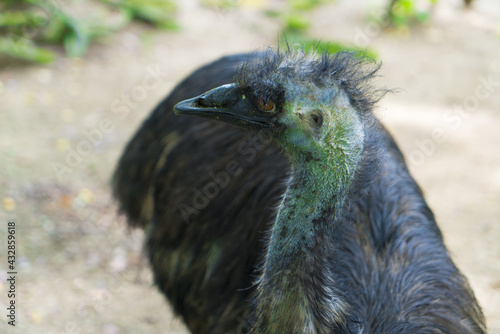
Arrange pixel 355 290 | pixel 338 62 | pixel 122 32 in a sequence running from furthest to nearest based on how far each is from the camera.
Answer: pixel 122 32 → pixel 355 290 → pixel 338 62

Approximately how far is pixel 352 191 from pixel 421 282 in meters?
0.70

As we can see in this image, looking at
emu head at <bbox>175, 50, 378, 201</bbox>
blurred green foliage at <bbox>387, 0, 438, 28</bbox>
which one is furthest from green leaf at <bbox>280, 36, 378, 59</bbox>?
blurred green foliage at <bbox>387, 0, 438, 28</bbox>

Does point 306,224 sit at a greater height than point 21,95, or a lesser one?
greater

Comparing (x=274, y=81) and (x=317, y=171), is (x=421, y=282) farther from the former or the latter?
(x=274, y=81)

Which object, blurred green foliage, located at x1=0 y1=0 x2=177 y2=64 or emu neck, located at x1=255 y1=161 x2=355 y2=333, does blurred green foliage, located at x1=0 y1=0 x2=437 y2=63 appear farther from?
emu neck, located at x1=255 y1=161 x2=355 y2=333

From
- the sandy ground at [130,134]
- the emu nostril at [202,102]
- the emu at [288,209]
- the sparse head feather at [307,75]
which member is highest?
the sparse head feather at [307,75]

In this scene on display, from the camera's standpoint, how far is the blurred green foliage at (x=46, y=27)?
6.10 meters

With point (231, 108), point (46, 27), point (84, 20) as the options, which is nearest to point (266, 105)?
point (231, 108)

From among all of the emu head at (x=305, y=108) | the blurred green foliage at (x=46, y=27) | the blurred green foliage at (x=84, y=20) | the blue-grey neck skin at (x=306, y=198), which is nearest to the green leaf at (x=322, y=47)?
the blurred green foliage at (x=84, y=20)

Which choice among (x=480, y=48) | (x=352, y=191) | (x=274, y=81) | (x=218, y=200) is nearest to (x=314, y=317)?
(x=352, y=191)

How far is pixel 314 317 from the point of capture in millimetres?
1750

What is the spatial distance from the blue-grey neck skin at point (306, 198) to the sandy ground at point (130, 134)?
121 centimetres

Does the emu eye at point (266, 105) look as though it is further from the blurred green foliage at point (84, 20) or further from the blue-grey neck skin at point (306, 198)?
the blurred green foliage at point (84, 20)

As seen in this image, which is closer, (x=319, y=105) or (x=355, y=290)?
(x=319, y=105)
